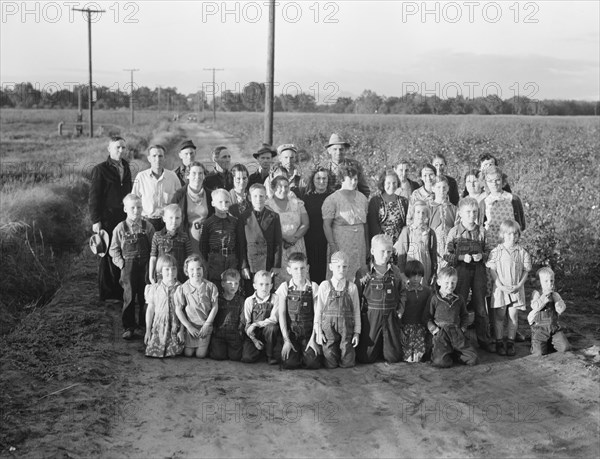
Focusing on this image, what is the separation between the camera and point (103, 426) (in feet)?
15.7

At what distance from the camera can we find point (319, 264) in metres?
7.39

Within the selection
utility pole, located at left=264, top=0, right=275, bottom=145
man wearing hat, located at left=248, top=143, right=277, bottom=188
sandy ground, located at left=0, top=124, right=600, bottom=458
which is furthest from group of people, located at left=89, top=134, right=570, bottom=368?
utility pole, located at left=264, top=0, right=275, bottom=145

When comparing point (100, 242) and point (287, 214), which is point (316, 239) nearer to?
point (287, 214)

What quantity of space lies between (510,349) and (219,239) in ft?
9.58

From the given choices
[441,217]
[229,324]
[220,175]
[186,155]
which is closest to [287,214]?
[220,175]

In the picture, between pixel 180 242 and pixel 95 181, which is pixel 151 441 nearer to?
pixel 180 242

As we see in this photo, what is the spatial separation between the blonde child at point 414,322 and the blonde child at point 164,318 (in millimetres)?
2039

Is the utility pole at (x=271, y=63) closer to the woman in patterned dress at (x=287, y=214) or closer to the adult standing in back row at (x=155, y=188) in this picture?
the adult standing in back row at (x=155, y=188)

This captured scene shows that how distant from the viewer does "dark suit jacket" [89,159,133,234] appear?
7453mm

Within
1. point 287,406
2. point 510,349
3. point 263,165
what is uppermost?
point 263,165

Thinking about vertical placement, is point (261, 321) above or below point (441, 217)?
below

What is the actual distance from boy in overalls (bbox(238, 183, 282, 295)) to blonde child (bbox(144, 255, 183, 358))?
A: 0.73 meters

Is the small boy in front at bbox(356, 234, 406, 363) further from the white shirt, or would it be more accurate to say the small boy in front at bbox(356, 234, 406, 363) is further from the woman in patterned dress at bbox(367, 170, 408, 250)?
the white shirt

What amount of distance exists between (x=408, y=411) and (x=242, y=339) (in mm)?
1818
